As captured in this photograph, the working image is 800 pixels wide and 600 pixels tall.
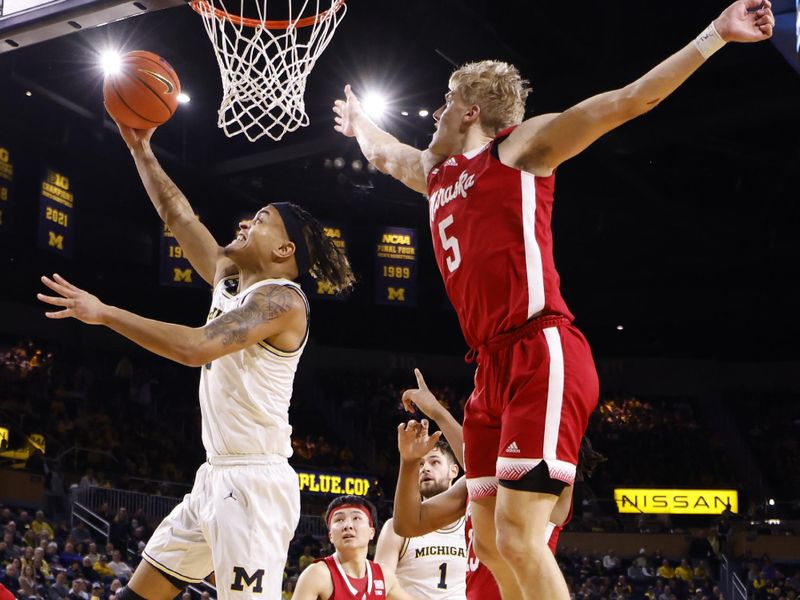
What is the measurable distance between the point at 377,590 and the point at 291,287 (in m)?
2.25

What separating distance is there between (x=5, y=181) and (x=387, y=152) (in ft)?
51.9

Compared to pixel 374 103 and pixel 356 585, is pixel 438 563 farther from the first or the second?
pixel 374 103

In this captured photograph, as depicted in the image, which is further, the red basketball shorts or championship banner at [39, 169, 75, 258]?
championship banner at [39, 169, 75, 258]

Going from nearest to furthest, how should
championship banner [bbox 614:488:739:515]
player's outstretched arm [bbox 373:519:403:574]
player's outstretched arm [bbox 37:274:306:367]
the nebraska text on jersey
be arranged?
player's outstretched arm [bbox 37:274:306:367], the nebraska text on jersey, player's outstretched arm [bbox 373:519:403:574], championship banner [bbox 614:488:739:515]

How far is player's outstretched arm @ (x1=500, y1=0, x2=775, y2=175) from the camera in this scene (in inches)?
130

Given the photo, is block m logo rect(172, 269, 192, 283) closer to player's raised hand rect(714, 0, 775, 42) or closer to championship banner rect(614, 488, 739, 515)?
championship banner rect(614, 488, 739, 515)

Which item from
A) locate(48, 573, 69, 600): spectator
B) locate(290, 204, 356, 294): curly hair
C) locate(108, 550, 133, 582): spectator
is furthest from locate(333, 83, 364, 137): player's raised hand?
locate(108, 550, 133, 582): spectator

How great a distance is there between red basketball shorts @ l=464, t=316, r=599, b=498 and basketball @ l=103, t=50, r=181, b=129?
236cm

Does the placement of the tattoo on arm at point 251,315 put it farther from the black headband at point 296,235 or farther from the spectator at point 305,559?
the spectator at point 305,559

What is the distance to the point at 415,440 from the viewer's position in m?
4.31

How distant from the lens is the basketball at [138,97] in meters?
5.07

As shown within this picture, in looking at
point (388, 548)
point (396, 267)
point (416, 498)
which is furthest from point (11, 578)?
point (396, 267)

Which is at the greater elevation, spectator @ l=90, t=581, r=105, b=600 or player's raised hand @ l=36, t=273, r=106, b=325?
player's raised hand @ l=36, t=273, r=106, b=325

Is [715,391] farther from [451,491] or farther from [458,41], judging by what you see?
[451,491]
